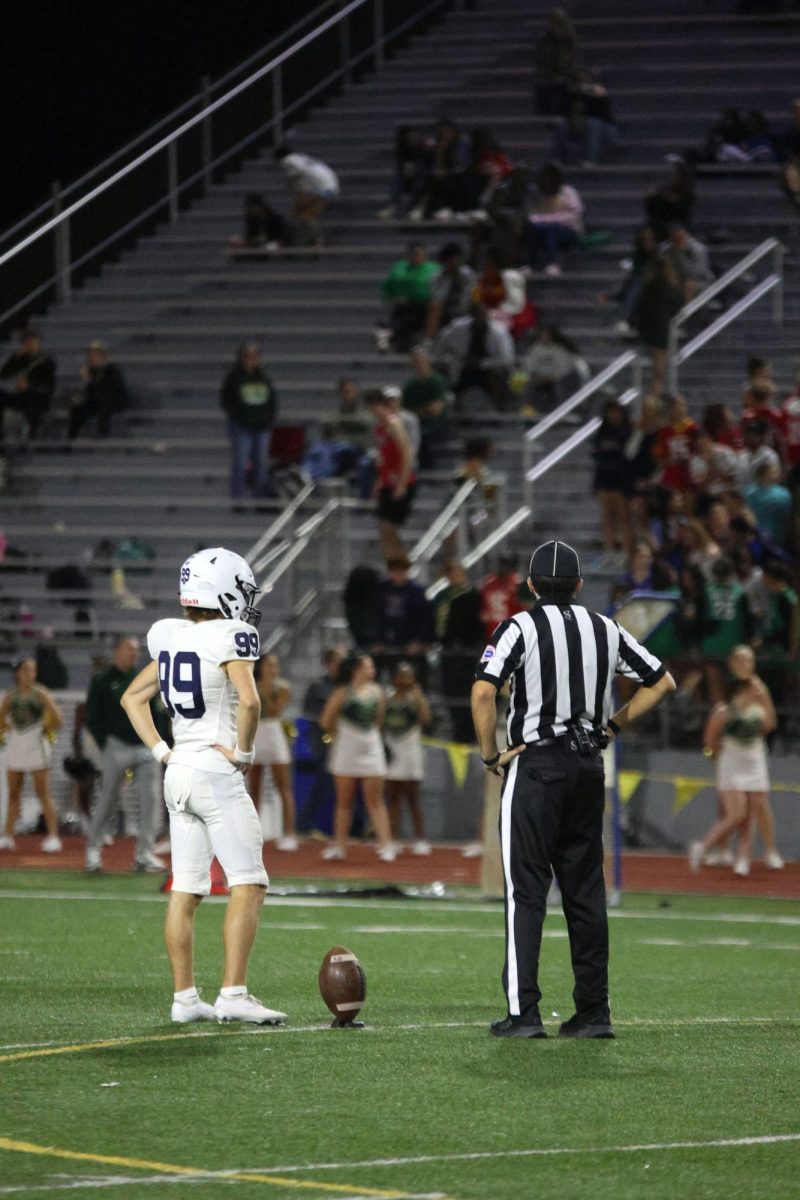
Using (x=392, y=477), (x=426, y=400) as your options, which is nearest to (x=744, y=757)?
(x=392, y=477)

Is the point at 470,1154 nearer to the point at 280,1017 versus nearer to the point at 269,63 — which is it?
the point at 280,1017

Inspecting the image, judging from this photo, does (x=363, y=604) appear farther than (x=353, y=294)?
No

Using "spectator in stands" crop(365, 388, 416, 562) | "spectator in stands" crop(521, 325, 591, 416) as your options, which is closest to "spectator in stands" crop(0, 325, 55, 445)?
"spectator in stands" crop(365, 388, 416, 562)

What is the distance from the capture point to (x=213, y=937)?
13.2m

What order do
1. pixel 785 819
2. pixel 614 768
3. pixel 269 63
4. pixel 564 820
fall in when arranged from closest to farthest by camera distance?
pixel 564 820
pixel 614 768
pixel 785 819
pixel 269 63

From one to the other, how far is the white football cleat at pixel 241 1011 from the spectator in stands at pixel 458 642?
1208 centimetres

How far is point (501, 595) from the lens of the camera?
20953 millimetres

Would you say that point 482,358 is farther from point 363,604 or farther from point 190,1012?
point 190,1012

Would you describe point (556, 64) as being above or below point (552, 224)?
above

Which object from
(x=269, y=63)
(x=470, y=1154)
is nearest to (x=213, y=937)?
(x=470, y=1154)

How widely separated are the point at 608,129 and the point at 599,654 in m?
20.7

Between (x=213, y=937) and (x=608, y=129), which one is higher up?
(x=608, y=129)

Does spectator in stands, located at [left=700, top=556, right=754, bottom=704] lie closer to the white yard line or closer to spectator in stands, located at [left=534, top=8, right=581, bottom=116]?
the white yard line

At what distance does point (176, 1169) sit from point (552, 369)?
18.9 m
